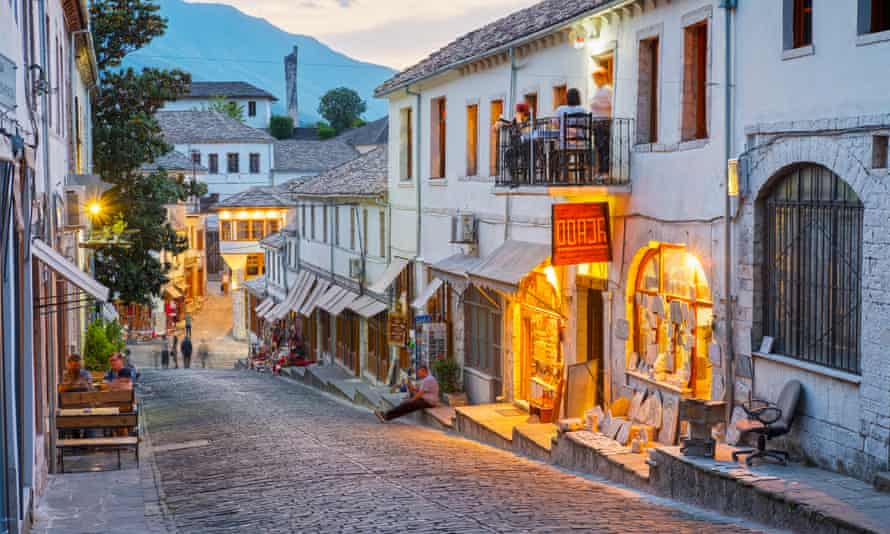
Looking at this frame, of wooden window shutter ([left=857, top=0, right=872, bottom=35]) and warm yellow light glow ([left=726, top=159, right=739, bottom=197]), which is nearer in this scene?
wooden window shutter ([left=857, top=0, right=872, bottom=35])

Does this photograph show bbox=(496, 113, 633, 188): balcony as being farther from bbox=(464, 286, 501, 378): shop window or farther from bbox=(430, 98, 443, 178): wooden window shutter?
bbox=(430, 98, 443, 178): wooden window shutter

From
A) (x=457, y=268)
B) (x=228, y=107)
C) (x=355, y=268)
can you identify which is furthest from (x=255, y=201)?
(x=457, y=268)

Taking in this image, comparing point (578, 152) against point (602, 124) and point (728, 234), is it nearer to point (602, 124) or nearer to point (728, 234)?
point (602, 124)

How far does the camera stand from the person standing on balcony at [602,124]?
56.4ft

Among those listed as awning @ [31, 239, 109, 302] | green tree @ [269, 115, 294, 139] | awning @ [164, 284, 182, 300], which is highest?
green tree @ [269, 115, 294, 139]

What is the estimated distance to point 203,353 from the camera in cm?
5406

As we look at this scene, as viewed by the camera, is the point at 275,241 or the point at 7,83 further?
the point at 275,241

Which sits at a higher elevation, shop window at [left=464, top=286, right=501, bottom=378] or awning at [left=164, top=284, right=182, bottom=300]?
shop window at [left=464, top=286, right=501, bottom=378]

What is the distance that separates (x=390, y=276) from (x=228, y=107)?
77.6 metres

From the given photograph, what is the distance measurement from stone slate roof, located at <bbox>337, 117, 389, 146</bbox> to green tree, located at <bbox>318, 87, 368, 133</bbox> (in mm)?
15173

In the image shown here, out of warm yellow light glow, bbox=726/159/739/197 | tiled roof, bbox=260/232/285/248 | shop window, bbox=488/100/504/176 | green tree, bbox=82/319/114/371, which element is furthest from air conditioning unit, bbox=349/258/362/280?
warm yellow light glow, bbox=726/159/739/197

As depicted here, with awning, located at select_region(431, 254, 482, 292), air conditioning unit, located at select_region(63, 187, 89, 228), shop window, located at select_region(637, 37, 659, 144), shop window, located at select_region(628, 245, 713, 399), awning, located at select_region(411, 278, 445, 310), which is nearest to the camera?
shop window, located at select_region(628, 245, 713, 399)

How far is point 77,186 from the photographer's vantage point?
868 inches

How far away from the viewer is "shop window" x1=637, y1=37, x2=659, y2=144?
16.8 metres
